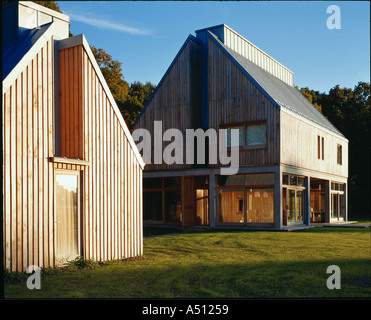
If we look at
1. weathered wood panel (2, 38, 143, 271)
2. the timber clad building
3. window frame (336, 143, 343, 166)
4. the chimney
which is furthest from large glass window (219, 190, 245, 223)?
the chimney

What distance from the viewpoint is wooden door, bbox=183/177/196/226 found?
80.4 feet

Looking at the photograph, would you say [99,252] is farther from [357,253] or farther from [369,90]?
[369,90]

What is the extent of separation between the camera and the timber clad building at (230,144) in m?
22.5

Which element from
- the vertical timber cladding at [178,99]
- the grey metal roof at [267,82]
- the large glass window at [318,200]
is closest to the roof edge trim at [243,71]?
the grey metal roof at [267,82]

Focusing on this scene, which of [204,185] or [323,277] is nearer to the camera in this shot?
[323,277]

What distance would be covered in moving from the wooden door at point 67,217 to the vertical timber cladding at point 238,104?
13882mm

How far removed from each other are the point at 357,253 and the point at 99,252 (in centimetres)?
738

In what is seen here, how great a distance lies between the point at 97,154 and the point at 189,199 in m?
14.5

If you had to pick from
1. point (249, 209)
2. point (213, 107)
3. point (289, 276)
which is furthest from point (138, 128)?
point (289, 276)

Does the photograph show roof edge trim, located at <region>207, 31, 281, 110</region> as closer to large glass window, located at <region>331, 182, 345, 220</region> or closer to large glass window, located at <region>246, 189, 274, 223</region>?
large glass window, located at <region>246, 189, 274, 223</region>

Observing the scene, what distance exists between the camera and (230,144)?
23453 mm

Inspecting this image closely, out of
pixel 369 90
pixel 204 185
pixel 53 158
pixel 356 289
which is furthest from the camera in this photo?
pixel 369 90

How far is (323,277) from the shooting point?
872 cm

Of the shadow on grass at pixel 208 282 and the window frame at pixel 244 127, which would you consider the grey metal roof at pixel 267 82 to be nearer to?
the window frame at pixel 244 127
